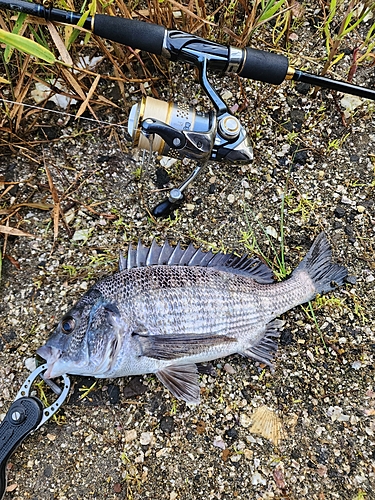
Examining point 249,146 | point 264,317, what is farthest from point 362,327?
point 249,146

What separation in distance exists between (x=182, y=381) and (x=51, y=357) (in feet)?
2.70

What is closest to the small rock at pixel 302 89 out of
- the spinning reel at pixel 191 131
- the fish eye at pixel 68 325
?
the spinning reel at pixel 191 131

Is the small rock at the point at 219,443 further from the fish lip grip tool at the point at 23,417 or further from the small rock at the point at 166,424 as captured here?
the fish lip grip tool at the point at 23,417

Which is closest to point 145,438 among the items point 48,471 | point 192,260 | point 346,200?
point 48,471

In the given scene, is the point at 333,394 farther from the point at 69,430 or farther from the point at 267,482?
the point at 69,430

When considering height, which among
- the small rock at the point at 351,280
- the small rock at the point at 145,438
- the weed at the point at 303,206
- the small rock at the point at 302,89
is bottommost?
the small rock at the point at 145,438

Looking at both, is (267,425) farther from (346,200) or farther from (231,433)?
(346,200)

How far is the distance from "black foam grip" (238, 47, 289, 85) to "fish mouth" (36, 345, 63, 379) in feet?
6.76

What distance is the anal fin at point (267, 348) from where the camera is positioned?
2.95 meters

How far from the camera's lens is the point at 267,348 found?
299 centimetres

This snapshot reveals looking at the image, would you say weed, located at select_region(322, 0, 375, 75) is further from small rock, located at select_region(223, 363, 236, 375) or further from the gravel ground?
small rock, located at select_region(223, 363, 236, 375)

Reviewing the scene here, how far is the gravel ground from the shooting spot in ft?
9.27

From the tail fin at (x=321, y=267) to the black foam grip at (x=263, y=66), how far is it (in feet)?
3.78

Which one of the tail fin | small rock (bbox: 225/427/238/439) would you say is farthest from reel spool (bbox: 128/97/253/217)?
small rock (bbox: 225/427/238/439)
